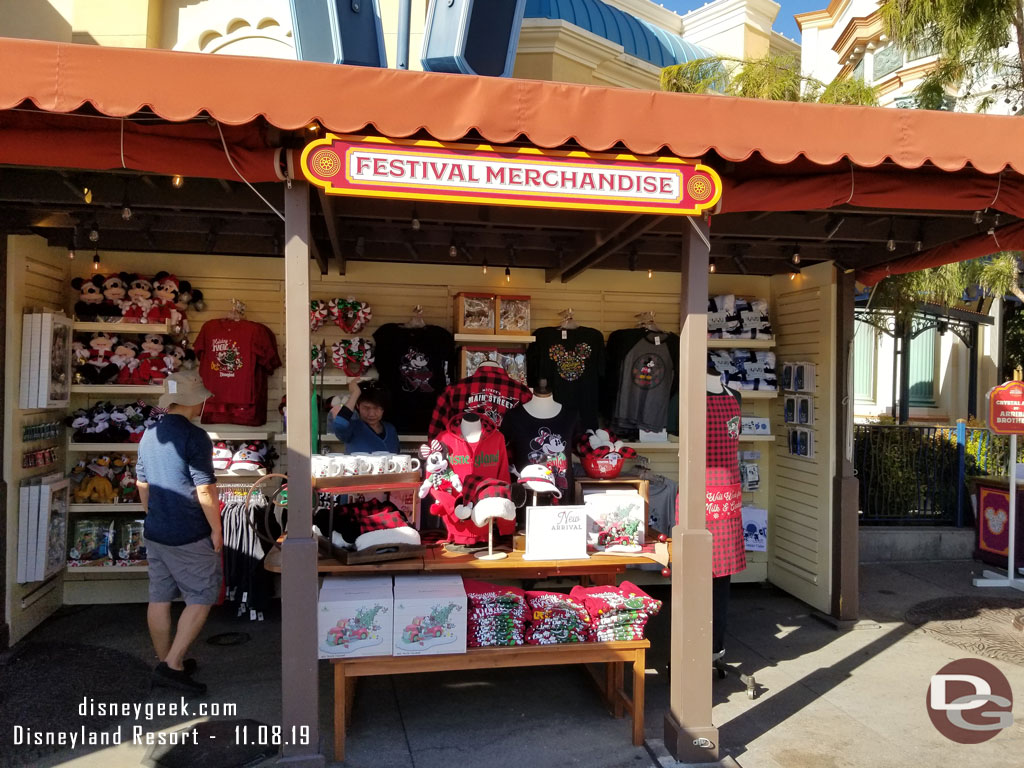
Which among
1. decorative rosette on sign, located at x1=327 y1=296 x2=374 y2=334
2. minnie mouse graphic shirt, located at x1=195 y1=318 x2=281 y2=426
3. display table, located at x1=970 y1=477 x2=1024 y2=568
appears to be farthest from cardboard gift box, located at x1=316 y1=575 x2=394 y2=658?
display table, located at x1=970 y1=477 x2=1024 y2=568

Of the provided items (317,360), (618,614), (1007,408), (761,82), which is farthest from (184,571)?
(761,82)

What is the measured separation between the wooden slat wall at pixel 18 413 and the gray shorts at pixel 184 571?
1612 millimetres

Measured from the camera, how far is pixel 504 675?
209 inches

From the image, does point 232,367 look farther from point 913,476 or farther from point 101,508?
point 913,476

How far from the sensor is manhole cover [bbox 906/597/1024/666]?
6051 millimetres

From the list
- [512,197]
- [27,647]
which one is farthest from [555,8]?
[27,647]

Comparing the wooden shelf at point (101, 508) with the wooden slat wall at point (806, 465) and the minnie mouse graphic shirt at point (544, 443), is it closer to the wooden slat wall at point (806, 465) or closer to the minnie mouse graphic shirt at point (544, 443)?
the minnie mouse graphic shirt at point (544, 443)

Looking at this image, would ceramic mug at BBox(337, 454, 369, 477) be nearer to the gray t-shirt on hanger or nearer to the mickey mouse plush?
the gray t-shirt on hanger

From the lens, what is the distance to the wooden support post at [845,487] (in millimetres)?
6523

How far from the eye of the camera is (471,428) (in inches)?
196

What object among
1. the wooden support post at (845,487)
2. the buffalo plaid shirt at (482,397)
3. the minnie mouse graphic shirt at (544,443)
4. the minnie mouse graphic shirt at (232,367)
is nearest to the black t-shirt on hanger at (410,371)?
the buffalo plaid shirt at (482,397)

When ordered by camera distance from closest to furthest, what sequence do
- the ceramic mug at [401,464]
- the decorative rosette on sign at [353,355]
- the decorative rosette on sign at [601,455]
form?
the ceramic mug at [401,464] < the decorative rosette on sign at [601,455] < the decorative rosette on sign at [353,355]

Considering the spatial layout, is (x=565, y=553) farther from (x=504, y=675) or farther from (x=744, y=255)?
(x=744, y=255)

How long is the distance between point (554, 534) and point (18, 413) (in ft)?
14.0
